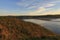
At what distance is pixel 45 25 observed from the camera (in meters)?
3.03

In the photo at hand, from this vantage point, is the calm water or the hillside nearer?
the hillside

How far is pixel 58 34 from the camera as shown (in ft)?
9.77

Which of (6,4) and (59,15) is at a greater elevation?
(6,4)

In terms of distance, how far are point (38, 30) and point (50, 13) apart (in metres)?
0.46

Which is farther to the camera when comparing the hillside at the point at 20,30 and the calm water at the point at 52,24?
the calm water at the point at 52,24

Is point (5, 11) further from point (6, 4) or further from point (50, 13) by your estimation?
point (50, 13)

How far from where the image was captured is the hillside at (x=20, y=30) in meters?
2.90

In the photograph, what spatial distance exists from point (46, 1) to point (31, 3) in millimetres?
329

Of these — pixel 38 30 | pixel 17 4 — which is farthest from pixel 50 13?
pixel 17 4

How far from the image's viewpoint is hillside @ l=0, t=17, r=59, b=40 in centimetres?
290

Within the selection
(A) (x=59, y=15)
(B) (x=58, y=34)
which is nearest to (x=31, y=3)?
(A) (x=59, y=15)

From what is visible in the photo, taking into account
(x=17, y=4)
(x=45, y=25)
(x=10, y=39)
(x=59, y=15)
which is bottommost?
(x=10, y=39)

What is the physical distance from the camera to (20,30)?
9.73 ft

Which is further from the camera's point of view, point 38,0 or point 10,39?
point 38,0
